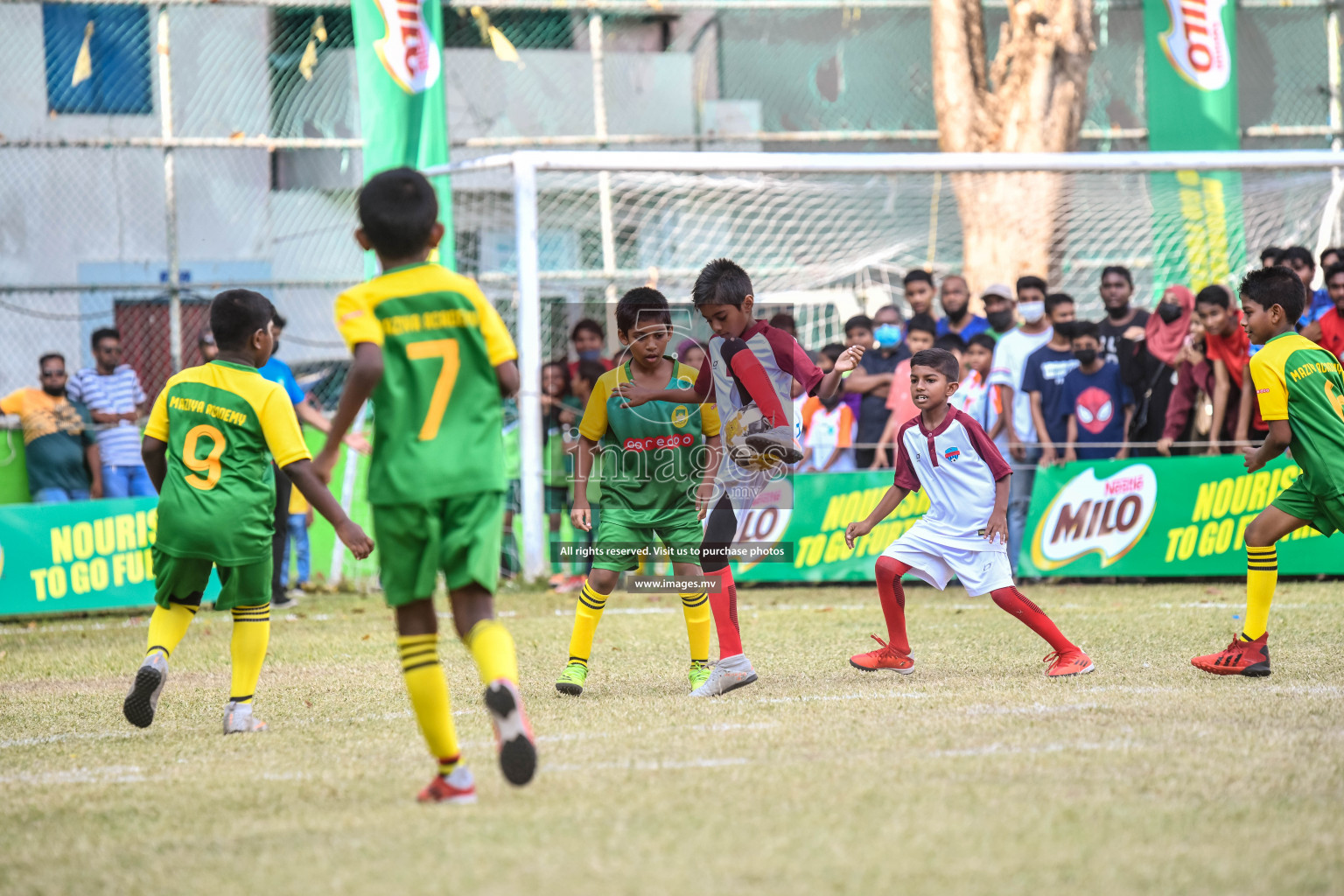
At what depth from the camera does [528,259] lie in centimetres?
1133

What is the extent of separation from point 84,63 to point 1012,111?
993 centimetres

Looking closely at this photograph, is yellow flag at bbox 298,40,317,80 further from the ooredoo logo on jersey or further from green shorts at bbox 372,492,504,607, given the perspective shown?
green shorts at bbox 372,492,504,607

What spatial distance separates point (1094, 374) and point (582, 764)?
7303 millimetres

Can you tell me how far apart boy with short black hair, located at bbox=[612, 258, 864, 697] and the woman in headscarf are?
5229 mm

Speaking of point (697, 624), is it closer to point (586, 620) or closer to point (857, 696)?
point (586, 620)

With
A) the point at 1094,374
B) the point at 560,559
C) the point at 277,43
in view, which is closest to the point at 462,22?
the point at 277,43

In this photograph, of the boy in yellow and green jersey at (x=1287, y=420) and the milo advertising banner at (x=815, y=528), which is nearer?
the boy in yellow and green jersey at (x=1287, y=420)

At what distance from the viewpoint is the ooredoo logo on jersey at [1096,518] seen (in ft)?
34.8

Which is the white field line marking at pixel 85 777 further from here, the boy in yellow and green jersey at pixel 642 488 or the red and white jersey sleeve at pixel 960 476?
the red and white jersey sleeve at pixel 960 476

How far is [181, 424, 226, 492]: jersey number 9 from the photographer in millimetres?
5586

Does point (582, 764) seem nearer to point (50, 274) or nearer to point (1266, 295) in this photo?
point (1266, 295)

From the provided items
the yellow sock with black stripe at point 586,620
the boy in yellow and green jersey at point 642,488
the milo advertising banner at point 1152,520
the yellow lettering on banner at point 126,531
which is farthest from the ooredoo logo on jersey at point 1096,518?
the yellow lettering on banner at point 126,531

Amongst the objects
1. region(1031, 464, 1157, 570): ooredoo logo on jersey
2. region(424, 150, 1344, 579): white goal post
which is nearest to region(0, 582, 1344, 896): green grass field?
region(1031, 464, 1157, 570): ooredoo logo on jersey

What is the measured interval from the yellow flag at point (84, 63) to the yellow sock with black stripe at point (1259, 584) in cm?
1304
